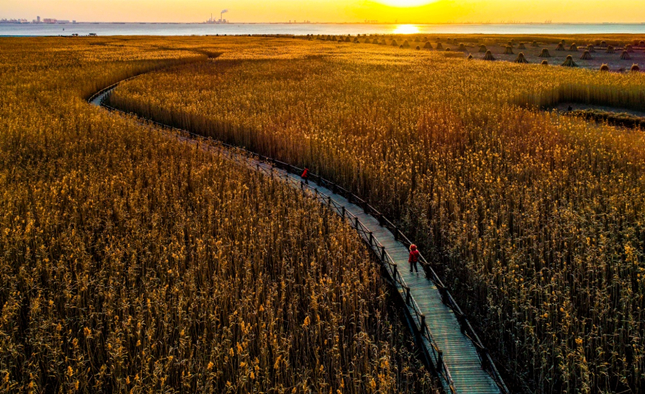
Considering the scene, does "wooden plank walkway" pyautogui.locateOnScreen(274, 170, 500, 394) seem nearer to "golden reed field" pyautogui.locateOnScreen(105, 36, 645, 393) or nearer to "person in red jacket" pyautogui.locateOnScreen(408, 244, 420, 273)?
"person in red jacket" pyautogui.locateOnScreen(408, 244, 420, 273)

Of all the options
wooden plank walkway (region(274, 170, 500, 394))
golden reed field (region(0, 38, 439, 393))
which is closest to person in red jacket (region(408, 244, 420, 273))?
wooden plank walkway (region(274, 170, 500, 394))

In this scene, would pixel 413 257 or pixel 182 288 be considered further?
pixel 413 257

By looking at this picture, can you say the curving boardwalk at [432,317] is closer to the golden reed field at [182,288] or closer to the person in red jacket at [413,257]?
the person in red jacket at [413,257]

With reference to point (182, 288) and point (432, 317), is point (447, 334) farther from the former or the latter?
point (182, 288)

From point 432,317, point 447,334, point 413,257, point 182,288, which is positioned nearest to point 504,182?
point 413,257

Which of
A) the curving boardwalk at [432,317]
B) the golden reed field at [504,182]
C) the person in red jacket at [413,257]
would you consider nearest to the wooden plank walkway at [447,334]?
the curving boardwalk at [432,317]

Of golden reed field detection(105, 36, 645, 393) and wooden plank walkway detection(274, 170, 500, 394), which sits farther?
golden reed field detection(105, 36, 645, 393)
